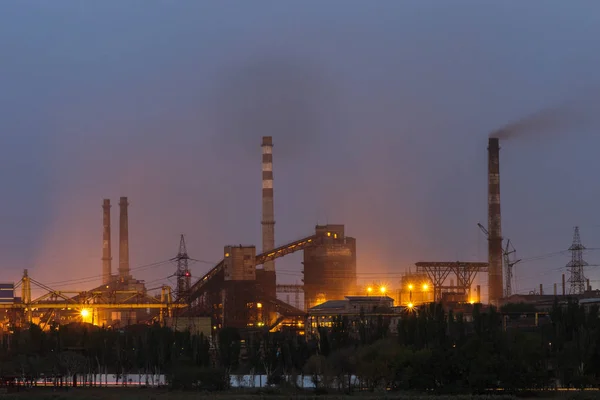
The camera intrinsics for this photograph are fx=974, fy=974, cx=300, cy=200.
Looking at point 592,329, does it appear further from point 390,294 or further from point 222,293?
point 390,294

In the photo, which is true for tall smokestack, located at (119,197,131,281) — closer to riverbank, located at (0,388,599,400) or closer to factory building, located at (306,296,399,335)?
factory building, located at (306,296,399,335)

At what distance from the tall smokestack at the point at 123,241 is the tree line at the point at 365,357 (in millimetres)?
72630

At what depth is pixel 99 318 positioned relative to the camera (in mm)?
123562

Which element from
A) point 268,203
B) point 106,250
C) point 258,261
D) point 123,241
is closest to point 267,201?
point 268,203

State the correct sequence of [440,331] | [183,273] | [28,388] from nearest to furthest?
[28,388]
[440,331]
[183,273]

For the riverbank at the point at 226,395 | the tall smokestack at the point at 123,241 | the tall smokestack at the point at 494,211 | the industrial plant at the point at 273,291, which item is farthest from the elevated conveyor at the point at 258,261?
the riverbank at the point at 226,395

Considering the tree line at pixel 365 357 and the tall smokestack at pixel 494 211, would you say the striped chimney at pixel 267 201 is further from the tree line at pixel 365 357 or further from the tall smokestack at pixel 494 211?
the tree line at pixel 365 357

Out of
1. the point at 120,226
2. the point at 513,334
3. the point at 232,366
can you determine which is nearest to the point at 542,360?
the point at 513,334

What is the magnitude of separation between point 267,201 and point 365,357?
6906 cm

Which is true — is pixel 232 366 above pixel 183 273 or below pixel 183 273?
below

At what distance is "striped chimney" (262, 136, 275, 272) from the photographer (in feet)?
420

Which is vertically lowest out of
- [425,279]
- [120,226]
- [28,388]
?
[28,388]

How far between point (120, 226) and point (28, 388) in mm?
94321

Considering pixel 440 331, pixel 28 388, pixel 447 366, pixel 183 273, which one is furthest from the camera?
pixel 183 273
